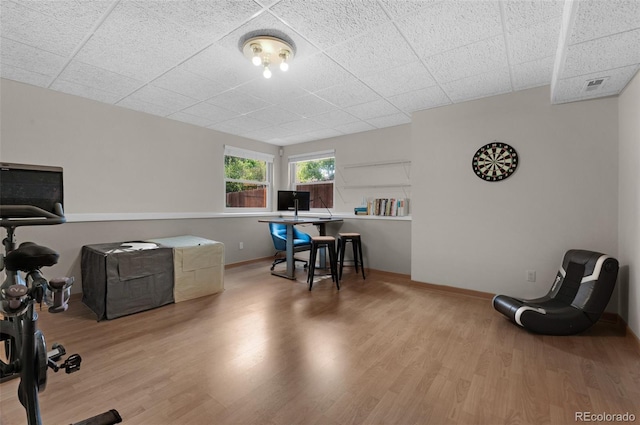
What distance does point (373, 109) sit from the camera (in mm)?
3686

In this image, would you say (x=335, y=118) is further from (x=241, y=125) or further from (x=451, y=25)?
(x=451, y=25)

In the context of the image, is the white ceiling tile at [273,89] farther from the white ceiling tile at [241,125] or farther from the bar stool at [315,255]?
the bar stool at [315,255]

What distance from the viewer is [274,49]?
7.23 feet

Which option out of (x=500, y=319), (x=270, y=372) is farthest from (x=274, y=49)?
(x=500, y=319)

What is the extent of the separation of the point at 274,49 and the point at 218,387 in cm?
241

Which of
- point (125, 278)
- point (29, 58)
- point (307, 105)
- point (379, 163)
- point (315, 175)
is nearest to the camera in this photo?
point (29, 58)

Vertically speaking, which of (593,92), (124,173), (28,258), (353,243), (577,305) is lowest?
(577,305)

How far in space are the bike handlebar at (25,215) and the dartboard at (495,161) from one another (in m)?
3.65

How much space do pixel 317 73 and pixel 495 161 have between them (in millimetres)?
2211

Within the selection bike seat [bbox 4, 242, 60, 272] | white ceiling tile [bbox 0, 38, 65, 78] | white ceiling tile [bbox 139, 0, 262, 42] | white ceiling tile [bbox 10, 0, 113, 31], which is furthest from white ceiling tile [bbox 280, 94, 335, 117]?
bike seat [bbox 4, 242, 60, 272]

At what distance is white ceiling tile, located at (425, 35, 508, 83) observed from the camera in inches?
87.4

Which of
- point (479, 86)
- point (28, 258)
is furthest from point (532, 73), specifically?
point (28, 258)

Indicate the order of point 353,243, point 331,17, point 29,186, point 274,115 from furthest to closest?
1. point 353,243
2. point 274,115
3. point 29,186
4. point 331,17

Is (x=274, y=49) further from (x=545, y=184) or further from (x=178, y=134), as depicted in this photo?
(x=545, y=184)
